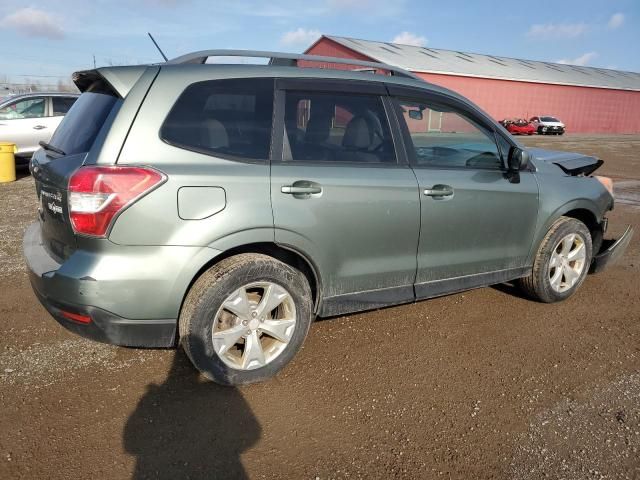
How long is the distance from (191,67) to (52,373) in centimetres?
201

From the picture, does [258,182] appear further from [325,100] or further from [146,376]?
[146,376]

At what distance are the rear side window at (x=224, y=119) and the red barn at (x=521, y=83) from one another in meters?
29.8

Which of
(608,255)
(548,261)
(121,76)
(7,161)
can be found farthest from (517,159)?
(7,161)

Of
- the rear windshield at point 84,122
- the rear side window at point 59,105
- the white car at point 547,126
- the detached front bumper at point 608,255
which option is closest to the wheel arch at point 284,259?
the rear windshield at point 84,122

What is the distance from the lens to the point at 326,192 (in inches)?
118

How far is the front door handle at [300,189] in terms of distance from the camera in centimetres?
287

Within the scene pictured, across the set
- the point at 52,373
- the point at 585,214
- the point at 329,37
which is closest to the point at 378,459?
the point at 52,373

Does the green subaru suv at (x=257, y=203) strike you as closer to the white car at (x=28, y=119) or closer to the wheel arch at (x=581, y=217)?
the wheel arch at (x=581, y=217)

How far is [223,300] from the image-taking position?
2.80 meters

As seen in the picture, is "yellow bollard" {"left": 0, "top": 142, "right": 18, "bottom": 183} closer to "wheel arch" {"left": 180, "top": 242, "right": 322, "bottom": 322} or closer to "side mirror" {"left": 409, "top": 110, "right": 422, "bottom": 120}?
"wheel arch" {"left": 180, "top": 242, "right": 322, "bottom": 322}

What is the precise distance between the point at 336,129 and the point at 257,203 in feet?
2.62

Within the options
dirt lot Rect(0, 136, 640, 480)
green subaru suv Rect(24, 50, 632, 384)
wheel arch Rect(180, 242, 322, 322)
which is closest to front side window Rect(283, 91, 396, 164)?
green subaru suv Rect(24, 50, 632, 384)

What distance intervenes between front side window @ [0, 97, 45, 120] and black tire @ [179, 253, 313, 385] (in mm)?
10313

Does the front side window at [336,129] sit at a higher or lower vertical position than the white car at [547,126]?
lower
